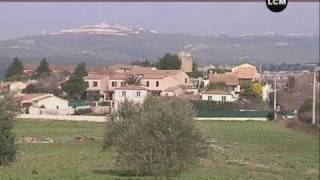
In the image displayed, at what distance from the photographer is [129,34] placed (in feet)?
229

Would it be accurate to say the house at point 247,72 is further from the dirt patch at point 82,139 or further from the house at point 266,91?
the dirt patch at point 82,139

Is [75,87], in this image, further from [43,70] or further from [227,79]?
[227,79]

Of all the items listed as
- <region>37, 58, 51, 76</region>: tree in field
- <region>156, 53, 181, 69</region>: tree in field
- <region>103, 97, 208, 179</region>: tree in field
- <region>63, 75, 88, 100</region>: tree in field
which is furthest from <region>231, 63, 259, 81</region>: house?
<region>103, 97, 208, 179</region>: tree in field

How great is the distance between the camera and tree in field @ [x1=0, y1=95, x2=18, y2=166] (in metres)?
24.0

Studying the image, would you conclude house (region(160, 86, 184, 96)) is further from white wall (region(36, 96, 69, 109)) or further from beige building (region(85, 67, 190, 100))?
white wall (region(36, 96, 69, 109))

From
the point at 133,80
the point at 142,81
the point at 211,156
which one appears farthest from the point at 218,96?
the point at 211,156

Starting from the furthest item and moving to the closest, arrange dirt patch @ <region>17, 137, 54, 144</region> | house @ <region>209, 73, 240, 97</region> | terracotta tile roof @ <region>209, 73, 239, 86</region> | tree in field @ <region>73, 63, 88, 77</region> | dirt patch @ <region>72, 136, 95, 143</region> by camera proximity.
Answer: terracotta tile roof @ <region>209, 73, 239, 86</region>
house @ <region>209, 73, 240, 97</region>
tree in field @ <region>73, 63, 88, 77</region>
dirt patch @ <region>72, 136, 95, 143</region>
dirt patch @ <region>17, 137, 54, 144</region>

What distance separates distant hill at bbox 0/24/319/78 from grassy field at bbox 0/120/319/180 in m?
6.88

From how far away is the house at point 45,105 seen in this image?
8750 centimetres

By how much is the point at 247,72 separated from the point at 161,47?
44315mm

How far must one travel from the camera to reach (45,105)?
299ft

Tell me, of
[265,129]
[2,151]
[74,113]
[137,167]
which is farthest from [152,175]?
[74,113]

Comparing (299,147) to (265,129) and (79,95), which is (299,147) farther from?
(79,95)

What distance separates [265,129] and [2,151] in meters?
53.4
